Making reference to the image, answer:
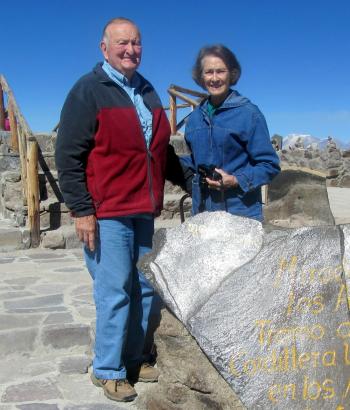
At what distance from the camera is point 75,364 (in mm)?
3590

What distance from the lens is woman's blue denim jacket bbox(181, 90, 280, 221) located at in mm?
2785

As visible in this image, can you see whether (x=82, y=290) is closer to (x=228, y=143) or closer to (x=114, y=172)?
(x=114, y=172)

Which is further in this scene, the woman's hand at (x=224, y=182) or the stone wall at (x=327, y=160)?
the stone wall at (x=327, y=160)

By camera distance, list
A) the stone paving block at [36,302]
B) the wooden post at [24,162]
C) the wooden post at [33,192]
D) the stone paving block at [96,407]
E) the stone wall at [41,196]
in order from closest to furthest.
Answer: the stone paving block at [96,407] < the stone paving block at [36,302] < the wooden post at [33,192] < the stone wall at [41,196] < the wooden post at [24,162]

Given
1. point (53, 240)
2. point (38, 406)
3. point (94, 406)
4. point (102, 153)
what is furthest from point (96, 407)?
point (53, 240)

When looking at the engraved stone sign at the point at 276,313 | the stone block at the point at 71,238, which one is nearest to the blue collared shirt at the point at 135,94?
the engraved stone sign at the point at 276,313

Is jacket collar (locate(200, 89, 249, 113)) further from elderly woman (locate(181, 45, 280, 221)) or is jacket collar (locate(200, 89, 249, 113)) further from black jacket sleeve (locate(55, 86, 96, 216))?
black jacket sleeve (locate(55, 86, 96, 216))

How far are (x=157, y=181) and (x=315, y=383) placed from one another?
1293 mm

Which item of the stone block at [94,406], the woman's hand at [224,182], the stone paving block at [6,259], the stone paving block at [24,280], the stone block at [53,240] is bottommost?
the stone block at [94,406]

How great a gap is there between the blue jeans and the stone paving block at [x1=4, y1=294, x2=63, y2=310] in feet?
4.71

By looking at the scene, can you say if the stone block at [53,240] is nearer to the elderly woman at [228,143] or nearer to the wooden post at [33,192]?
the wooden post at [33,192]

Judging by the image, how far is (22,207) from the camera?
7141 millimetres

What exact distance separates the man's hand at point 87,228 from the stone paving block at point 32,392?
98cm

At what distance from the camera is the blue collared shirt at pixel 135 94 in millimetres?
2832
